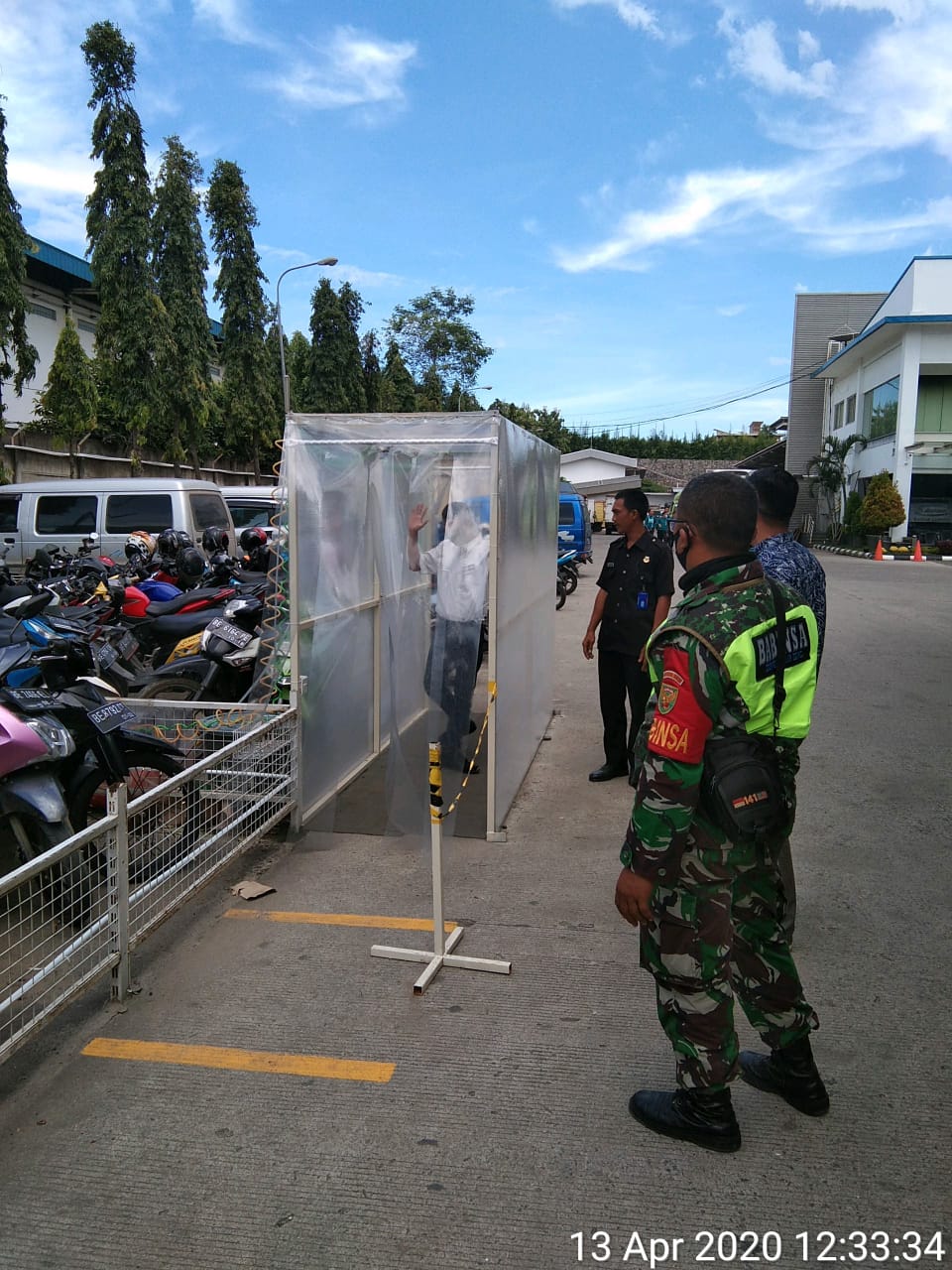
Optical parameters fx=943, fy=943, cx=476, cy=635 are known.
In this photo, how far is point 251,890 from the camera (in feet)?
14.3

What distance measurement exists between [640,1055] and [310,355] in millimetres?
34804

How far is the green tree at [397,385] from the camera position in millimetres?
41250

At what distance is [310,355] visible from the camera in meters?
35.1

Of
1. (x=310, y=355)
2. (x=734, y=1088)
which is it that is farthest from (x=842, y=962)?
(x=310, y=355)

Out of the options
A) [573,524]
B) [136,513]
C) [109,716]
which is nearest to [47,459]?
[136,513]

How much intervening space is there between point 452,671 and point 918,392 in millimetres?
31325

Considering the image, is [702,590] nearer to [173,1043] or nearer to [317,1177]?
[317,1177]

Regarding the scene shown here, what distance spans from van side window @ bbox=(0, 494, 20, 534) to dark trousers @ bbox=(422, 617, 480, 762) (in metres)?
9.04

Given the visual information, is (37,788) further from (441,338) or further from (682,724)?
(441,338)

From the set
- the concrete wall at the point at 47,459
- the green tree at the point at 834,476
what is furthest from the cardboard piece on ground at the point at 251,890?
the green tree at the point at 834,476

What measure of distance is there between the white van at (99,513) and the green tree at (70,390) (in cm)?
687

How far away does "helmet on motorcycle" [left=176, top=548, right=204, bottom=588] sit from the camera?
8750 mm

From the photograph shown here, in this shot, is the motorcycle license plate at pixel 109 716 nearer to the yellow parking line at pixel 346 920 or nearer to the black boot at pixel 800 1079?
the yellow parking line at pixel 346 920

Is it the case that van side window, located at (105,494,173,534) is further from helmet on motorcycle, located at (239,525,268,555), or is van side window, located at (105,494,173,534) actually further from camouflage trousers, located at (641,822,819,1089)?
camouflage trousers, located at (641,822,819,1089)
